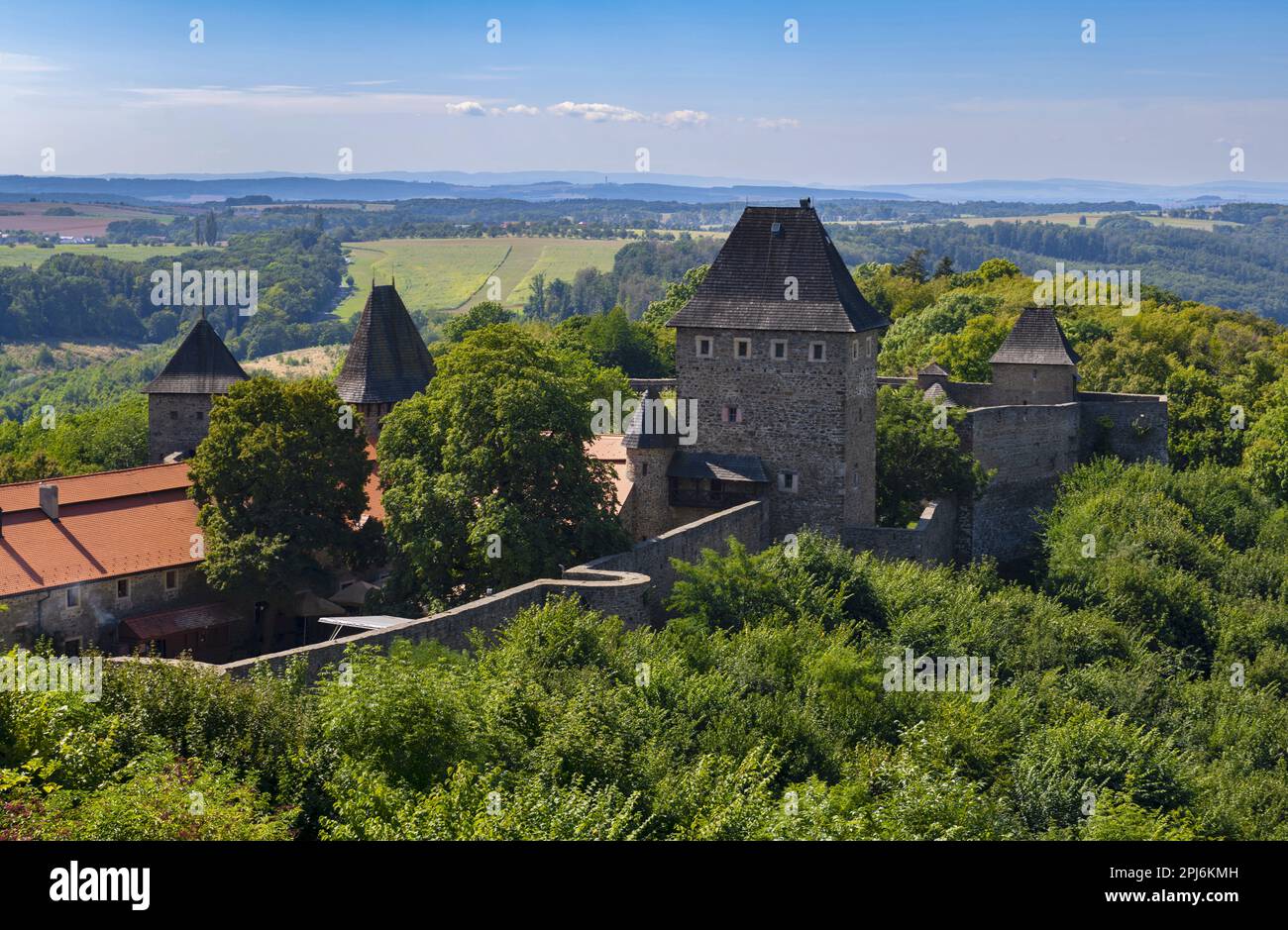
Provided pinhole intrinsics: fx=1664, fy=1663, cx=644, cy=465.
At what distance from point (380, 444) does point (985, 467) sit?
17.6 m

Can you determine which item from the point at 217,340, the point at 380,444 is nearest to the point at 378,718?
the point at 380,444

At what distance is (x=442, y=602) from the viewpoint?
30.8 m

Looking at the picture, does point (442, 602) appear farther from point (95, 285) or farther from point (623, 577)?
point (95, 285)

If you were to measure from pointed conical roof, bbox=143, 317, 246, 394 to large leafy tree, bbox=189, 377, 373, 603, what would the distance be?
8.70 metres

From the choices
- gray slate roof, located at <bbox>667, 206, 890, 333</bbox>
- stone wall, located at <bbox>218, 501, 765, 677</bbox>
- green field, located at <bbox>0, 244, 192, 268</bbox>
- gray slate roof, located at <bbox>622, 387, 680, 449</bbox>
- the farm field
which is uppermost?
green field, located at <bbox>0, 244, 192, 268</bbox>

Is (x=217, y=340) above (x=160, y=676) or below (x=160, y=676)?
above

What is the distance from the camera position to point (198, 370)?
41844 mm

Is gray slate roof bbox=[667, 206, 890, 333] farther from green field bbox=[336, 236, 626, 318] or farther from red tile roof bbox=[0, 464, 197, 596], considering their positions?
green field bbox=[336, 236, 626, 318]

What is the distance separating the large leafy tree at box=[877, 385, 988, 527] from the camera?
132ft

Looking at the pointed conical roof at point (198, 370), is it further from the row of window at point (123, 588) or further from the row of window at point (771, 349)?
the row of window at point (771, 349)

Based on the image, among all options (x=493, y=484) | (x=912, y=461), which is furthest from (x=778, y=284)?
(x=493, y=484)

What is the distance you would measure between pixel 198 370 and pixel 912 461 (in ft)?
58.9

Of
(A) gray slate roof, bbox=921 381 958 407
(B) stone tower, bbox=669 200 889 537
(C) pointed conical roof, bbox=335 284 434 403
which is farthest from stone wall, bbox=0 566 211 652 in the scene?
(A) gray slate roof, bbox=921 381 958 407

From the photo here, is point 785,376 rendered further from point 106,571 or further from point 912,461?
point 106,571
